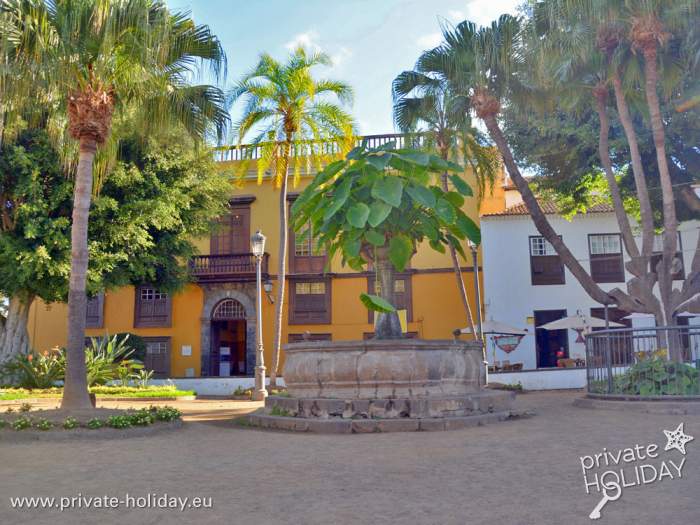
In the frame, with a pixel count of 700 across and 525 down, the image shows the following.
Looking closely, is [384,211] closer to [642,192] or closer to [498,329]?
[642,192]

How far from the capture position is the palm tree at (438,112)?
55.5 feet

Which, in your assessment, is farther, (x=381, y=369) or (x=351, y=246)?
(x=351, y=246)

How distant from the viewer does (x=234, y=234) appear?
28.1m

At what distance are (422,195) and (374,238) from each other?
3.28ft

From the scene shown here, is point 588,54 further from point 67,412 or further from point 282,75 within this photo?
point 67,412

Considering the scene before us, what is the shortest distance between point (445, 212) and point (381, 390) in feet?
9.41

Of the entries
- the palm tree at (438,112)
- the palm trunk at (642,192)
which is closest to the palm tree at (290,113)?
the palm tree at (438,112)

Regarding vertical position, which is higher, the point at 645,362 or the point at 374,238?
the point at 374,238

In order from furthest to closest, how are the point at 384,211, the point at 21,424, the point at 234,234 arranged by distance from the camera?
the point at 234,234, the point at 384,211, the point at 21,424

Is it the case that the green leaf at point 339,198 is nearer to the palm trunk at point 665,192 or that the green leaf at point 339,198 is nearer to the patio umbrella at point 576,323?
the palm trunk at point 665,192

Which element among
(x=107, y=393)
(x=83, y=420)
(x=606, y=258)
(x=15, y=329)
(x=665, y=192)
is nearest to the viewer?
(x=83, y=420)

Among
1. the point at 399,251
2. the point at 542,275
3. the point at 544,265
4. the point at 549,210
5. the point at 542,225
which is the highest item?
the point at 549,210

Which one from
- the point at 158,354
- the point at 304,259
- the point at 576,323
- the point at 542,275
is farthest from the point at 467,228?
the point at 158,354

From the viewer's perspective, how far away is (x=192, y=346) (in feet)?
90.2
